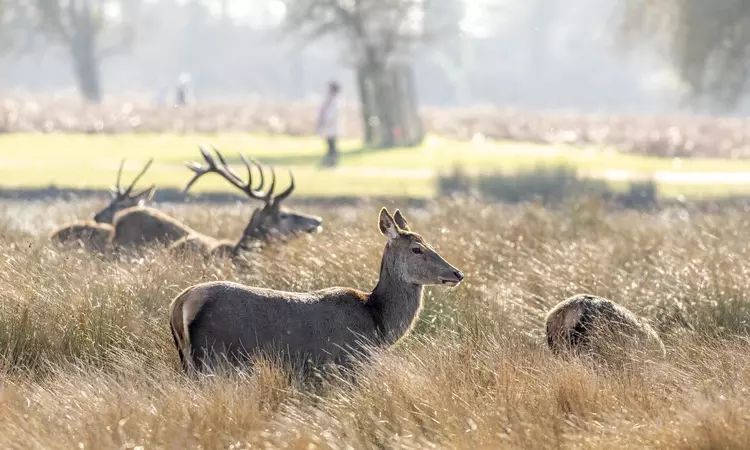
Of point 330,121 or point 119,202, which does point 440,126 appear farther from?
point 119,202

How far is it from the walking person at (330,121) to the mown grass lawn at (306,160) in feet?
1.55

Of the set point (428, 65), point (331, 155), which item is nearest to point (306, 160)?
point (331, 155)

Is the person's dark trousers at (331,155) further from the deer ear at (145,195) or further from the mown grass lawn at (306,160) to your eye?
the deer ear at (145,195)

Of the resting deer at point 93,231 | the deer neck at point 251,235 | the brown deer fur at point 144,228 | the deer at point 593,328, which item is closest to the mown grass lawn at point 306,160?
the resting deer at point 93,231

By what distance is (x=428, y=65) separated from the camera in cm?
11175

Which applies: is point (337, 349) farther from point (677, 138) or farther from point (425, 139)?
point (677, 138)

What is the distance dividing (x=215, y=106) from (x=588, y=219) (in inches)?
1497

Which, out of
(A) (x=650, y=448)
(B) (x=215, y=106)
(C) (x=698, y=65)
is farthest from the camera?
(B) (x=215, y=106)

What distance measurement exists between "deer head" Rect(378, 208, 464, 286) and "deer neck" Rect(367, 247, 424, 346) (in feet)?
0.11

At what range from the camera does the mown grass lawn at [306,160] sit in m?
23.9

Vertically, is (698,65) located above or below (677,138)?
above

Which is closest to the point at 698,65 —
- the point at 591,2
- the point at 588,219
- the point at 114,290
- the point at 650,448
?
the point at 588,219

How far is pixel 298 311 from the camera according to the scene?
7934 millimetres

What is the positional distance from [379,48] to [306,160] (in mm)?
4649
